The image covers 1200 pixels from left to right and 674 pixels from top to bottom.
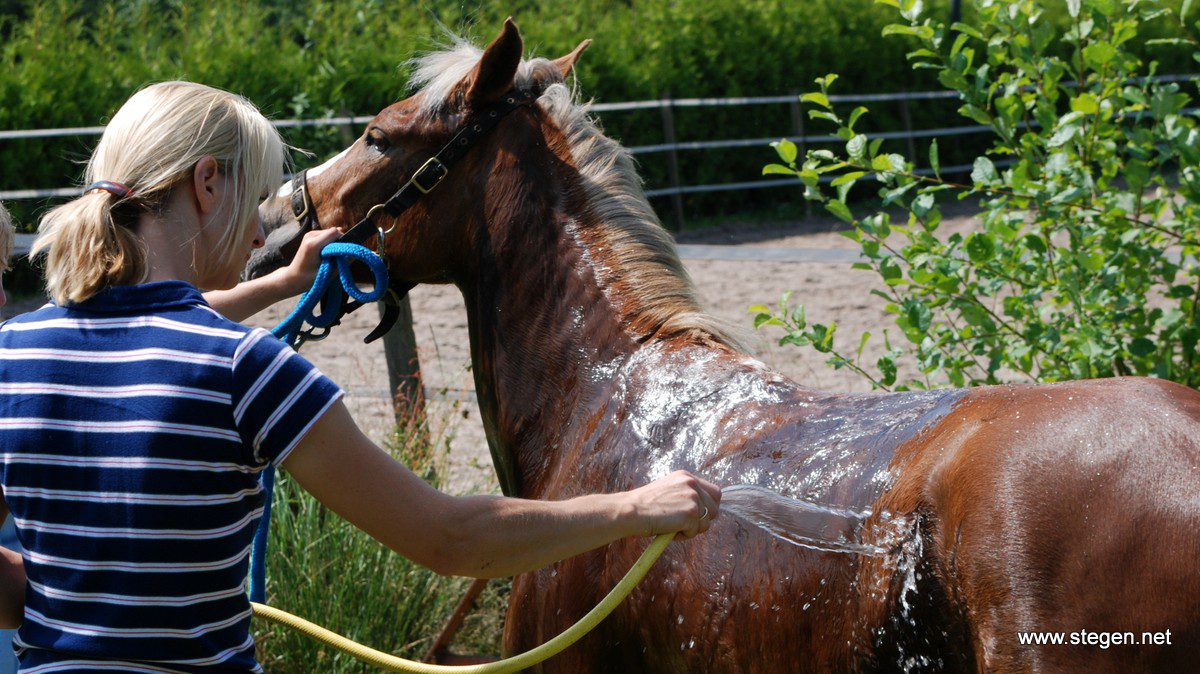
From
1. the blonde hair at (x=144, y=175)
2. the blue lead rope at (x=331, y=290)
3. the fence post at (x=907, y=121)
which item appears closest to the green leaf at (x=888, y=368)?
the blue lead rope at (x=331, y=290)

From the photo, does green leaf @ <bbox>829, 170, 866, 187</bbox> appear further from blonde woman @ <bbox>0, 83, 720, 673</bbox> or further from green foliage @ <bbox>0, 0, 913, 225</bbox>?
green foliage @ <bbox>0, 0, 913, 225</bbox>

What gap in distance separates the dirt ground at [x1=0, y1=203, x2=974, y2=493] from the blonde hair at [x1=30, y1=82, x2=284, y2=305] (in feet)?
8.48

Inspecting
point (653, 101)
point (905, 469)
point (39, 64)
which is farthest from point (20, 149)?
point (905, 469)

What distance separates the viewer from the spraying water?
182cm

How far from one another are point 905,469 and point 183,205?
48.4 inches

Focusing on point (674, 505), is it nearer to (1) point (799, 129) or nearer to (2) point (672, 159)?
(2) point (672, 159)

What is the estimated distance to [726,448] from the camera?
2127 mm

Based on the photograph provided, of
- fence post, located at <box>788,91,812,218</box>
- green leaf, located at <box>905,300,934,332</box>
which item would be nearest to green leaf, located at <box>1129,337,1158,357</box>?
green leaf, located at <box>905,300,934,332</box>

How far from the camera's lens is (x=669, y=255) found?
8.42 feet

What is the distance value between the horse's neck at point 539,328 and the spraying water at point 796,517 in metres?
0.63

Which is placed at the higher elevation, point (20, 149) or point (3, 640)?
point (20, 149)

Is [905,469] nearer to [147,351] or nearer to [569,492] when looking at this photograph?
[569,492]

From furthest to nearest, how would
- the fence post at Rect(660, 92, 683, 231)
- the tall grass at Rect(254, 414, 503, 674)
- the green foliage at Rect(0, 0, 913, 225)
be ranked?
the fence post at Rect(660, 92, 683, 231) → the green foliage at Rect(0, 0, 913, 225) → the tall grass at Rect(254, 414, 503, 674)

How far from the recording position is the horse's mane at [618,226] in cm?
246
